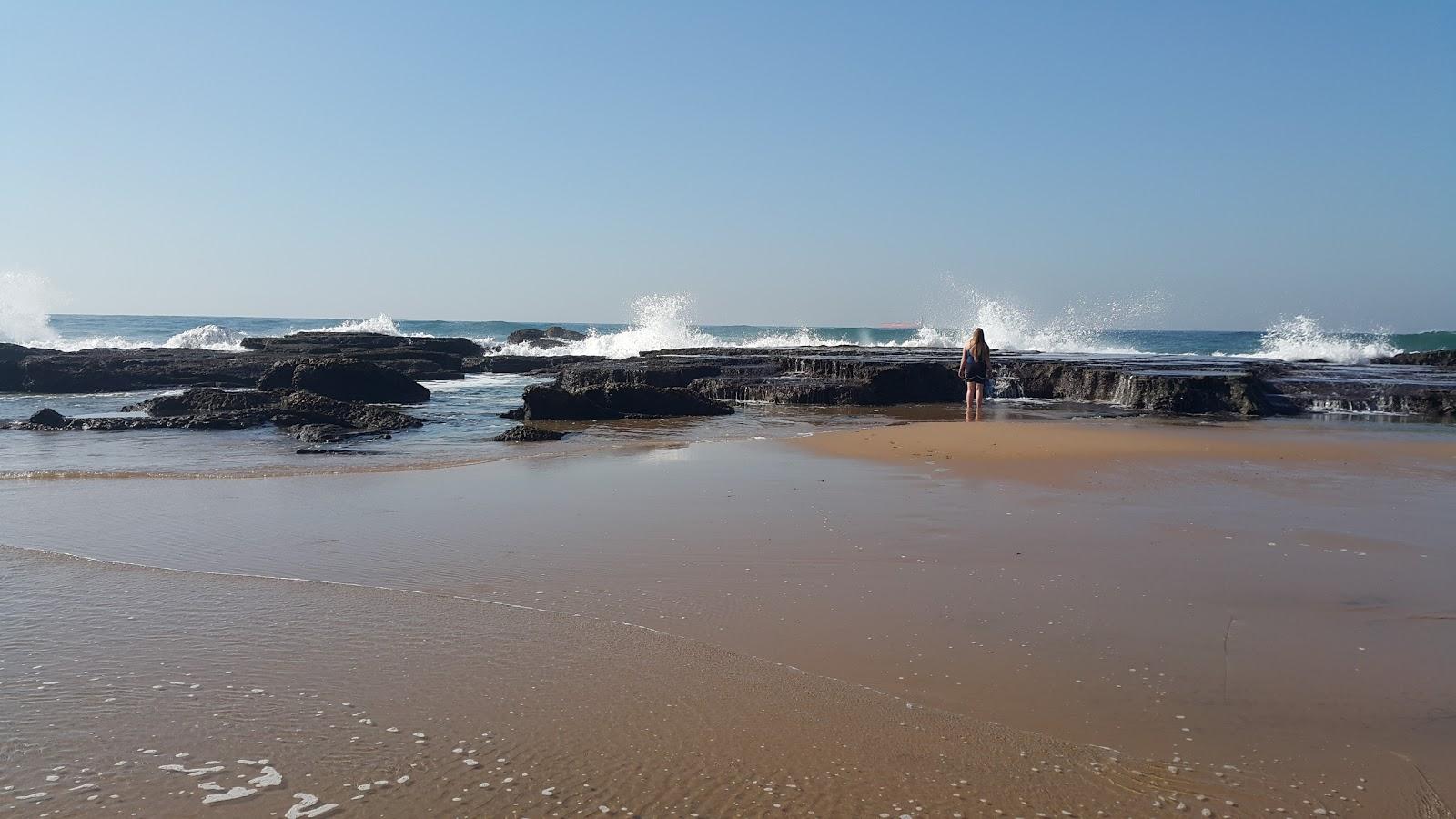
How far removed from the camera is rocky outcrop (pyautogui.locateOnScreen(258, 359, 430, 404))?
20391mm

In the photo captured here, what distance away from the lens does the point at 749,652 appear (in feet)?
14.4

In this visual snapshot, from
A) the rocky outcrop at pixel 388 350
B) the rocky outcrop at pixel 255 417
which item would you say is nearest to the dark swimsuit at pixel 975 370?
the rocky outcrop at pixel 255 417

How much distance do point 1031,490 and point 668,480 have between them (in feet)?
10.6

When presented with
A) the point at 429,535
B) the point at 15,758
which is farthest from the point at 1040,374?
the point at 15,758

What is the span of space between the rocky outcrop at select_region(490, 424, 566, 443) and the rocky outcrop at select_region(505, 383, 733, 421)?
2560 mm

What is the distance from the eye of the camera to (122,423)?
14.9m

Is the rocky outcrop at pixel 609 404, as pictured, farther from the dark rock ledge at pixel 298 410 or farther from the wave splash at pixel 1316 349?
the wave splash at pixel 1316 349

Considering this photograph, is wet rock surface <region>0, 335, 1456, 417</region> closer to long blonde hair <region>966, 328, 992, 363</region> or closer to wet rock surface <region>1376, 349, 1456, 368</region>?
wet rock surface <region>1376, 349, 1456, 368</region>

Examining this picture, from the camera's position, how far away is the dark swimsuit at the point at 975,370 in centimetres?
1598

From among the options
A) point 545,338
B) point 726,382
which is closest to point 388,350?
point 726,382

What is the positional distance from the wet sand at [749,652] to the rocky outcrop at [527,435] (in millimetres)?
5153

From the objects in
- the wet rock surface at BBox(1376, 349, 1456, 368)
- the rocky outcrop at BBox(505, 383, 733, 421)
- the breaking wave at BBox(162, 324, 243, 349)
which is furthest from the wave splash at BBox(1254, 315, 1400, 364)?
the breaking wave at BBox(162, 324, 243, 349)

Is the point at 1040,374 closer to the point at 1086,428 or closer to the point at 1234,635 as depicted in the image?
the point at 1086,428

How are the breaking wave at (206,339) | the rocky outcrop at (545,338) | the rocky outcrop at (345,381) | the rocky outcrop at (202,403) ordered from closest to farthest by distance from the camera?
1. the rocky outcrop at (202,403)
2. the rocky outcrop at (345,381)
3. the breaking wave at (206,339)
4. the rocky outcrop at (545,338)
